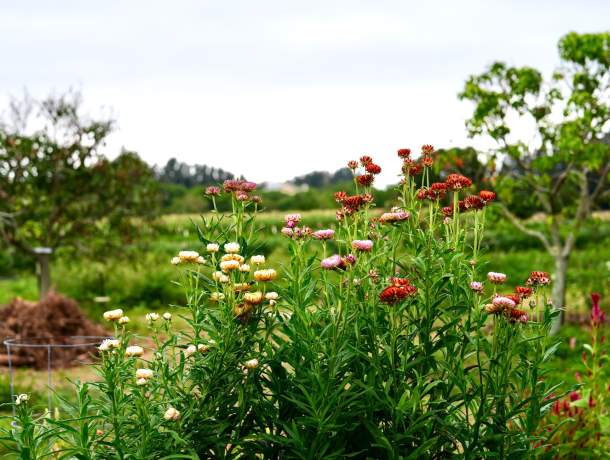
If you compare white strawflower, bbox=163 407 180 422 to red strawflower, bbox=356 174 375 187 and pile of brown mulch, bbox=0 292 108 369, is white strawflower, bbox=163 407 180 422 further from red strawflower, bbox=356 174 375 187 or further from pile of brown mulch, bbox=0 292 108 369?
pile of brown mulch, bbox=0 292 108 369

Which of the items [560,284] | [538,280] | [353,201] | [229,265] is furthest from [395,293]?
[560,284]

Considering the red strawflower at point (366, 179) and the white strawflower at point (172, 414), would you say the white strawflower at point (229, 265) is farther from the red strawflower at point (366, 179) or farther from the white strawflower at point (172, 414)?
the red strawflower at point (366, 179)

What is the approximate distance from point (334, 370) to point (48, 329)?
7.57 m

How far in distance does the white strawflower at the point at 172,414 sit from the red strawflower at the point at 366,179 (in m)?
1.25

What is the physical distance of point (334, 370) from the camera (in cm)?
281

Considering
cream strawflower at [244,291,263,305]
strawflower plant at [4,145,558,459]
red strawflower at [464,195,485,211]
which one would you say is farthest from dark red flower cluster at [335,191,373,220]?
cream strawflower at [244,291,263,305]

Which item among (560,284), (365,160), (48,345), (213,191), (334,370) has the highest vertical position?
(365,160)

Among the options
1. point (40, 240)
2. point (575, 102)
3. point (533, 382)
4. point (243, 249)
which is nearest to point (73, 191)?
point (40, 240)

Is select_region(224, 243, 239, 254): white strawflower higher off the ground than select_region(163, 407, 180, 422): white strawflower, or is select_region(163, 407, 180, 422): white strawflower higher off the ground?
select_region(224, 243, 239, 254): white strawflower

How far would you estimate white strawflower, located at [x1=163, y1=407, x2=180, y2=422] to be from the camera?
272 cm

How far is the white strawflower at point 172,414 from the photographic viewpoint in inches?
107

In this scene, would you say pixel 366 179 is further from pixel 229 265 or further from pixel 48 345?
pixel 48 345

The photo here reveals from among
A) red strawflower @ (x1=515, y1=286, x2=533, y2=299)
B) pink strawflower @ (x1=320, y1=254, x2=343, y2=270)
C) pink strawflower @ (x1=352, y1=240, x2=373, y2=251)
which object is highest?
pink strawflower @ (x1=352, y1=240, x2=373, y2=251)

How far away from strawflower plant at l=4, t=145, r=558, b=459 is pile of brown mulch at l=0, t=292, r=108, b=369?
6.66 metres
